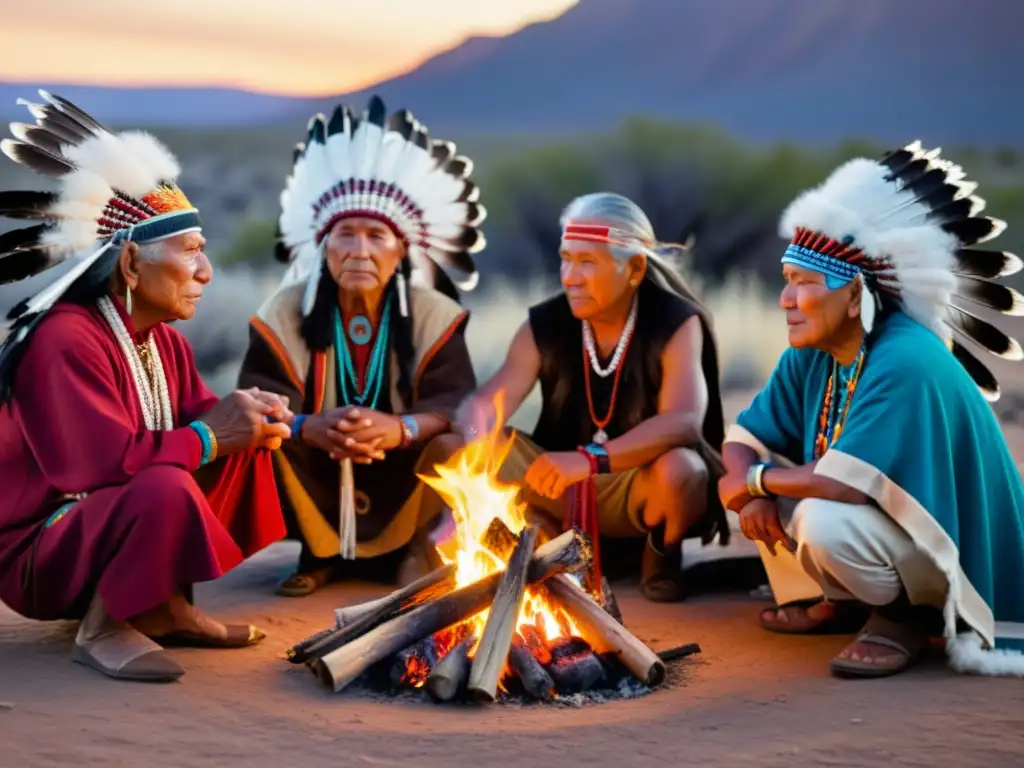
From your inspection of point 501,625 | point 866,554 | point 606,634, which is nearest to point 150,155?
point 501,625

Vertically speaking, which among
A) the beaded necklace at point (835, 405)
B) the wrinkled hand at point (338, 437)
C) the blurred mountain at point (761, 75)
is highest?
the blurred mountain at point (761, 75)

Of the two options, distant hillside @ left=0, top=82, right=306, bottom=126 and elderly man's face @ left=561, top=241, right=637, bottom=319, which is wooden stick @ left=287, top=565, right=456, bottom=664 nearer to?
elderly man's face @ left=561, top=241, right=637, bottom=319

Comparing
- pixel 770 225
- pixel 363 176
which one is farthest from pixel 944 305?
pixel 770 225

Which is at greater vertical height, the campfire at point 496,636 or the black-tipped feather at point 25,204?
the black-tipped feather at point 25,204

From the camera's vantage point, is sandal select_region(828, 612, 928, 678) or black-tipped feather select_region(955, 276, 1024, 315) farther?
black-tipped feather select_region(955, 276, 1024, 315)

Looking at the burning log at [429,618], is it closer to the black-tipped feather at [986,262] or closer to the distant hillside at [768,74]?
the black-tipped feather at [986,262]

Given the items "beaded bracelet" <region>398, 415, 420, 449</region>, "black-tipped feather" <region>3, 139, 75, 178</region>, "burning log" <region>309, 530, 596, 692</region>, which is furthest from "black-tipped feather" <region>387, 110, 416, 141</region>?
"burning log" <region>309, 530, 596, 692</region>

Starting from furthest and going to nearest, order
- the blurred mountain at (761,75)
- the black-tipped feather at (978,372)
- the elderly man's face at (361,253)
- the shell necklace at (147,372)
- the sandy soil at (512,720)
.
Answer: the blurred mountain at (761,75)
the elderly man's face at (361,253)
the black-tipped feather at (978,372)
the shell necklace at (147,372)
the sandy soil at (512,720)

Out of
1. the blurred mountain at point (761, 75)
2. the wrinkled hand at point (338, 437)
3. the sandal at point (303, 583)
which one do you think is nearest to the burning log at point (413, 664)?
the wrinkled hand at point (338, 437)

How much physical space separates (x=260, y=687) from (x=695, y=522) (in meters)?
2.07

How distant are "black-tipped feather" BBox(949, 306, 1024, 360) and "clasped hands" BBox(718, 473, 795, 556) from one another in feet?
3.03

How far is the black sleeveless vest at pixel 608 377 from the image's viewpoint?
5.45 metres

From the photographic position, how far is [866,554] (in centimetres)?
411

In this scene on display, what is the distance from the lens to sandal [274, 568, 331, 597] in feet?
17.9
